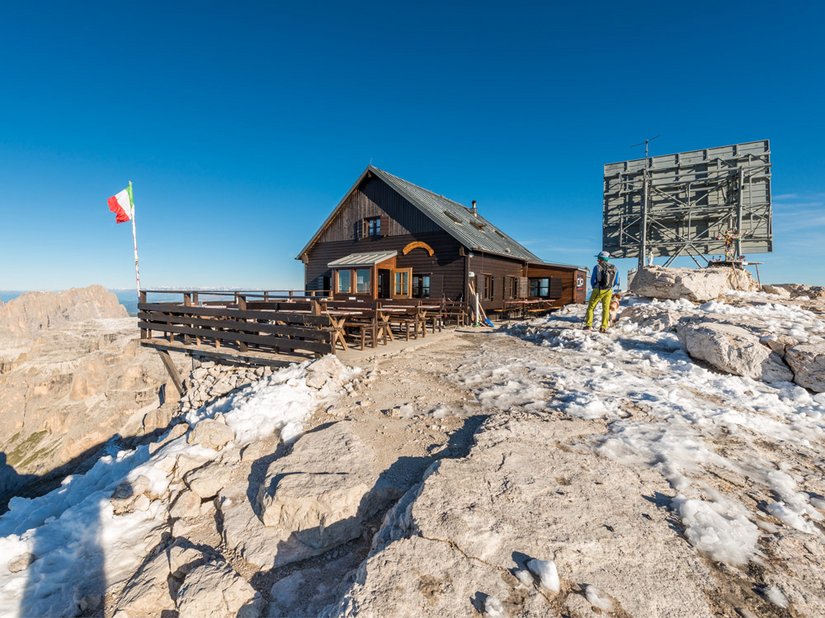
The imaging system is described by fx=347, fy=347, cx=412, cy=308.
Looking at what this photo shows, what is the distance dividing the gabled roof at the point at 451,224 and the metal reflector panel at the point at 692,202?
12.7m

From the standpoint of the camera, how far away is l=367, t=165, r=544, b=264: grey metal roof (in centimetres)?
1797

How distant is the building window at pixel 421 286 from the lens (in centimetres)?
1908

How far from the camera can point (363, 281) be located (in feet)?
60.5

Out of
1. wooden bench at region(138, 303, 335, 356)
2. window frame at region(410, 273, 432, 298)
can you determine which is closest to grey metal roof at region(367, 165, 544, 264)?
window frame at region(410, 273, 432, 298)

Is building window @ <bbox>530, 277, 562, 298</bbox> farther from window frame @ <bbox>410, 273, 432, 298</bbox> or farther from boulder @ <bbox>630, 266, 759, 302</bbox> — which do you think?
window frame @ <bbox>410, 273, 432, 298</bbox>

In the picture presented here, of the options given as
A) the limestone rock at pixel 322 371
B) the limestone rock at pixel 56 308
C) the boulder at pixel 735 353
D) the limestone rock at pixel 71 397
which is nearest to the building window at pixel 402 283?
the limestone rock at pixel 71 397

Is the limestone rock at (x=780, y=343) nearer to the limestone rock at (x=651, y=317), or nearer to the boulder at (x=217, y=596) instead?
the limestone rock at (x=651, y=317)

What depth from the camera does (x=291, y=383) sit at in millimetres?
5945

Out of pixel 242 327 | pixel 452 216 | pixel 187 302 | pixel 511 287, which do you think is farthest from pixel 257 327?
pixel 511 287

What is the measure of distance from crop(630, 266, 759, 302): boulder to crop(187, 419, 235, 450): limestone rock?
1558cm

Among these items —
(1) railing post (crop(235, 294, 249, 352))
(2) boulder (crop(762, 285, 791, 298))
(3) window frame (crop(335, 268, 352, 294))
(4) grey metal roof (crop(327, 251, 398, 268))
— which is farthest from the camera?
(3) window frame (crop(335, 268, 352, 294))

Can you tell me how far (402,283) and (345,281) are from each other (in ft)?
10.3

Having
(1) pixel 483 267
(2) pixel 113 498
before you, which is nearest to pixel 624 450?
(2) pixel 113 498

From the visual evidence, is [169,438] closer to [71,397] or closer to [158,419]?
[158,419]
